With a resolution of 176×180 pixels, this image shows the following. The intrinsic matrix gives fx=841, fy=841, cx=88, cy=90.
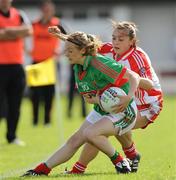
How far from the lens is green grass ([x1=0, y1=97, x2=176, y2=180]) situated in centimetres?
883

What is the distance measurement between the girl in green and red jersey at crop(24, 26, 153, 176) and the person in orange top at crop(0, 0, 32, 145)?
465 centimetres

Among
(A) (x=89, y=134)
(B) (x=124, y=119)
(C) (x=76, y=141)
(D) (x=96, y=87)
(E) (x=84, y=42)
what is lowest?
(C) (x=76, y=141)

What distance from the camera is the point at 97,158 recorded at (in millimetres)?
11000

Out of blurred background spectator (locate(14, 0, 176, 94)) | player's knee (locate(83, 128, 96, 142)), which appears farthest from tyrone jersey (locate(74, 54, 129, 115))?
blurred background spectator (locate(14, 0, 176, 94))

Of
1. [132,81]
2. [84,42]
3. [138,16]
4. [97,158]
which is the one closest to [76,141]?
[132,81]

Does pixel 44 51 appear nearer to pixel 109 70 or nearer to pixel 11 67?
pixel 11 67

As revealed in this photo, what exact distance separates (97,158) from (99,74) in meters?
2.78

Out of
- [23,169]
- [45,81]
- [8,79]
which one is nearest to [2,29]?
[8,79]

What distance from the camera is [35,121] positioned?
57.7ft

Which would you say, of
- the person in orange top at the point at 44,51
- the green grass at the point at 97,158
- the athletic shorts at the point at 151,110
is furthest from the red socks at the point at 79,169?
the person in orange top at the point at 44,51

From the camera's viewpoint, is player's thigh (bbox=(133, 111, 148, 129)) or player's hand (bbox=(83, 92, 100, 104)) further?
player's thigh (bbox=(133, 111, 148, 129))

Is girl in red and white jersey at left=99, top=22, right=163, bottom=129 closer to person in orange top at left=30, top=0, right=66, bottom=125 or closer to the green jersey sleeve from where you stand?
the green jersey sleeve

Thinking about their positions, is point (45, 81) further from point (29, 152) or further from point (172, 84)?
point (172, 84)

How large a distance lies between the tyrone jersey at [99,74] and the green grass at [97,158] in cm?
91
